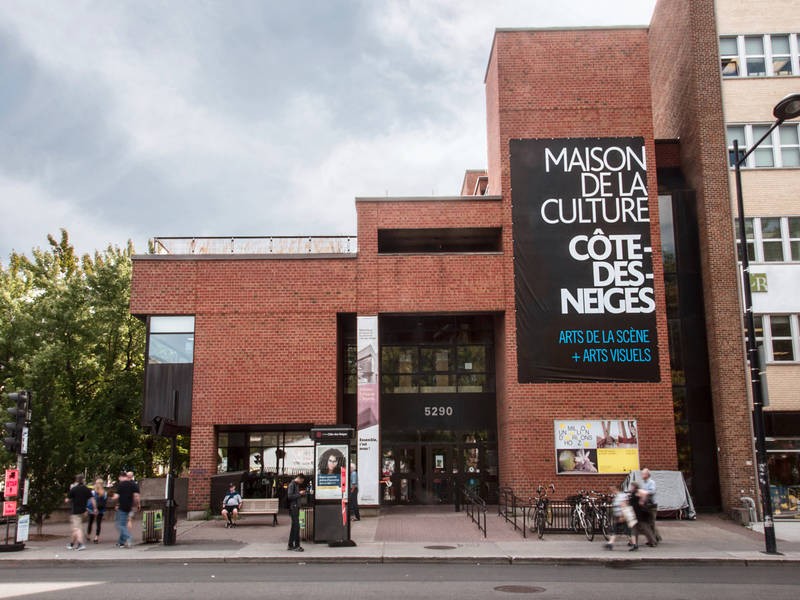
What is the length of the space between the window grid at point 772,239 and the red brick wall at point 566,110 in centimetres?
302

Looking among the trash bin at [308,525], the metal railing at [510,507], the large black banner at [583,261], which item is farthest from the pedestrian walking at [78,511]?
the large black banner at [583,261]

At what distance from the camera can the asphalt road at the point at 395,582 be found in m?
11.6

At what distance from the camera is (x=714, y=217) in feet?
81.5

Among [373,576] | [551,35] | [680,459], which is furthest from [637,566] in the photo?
[551,35]

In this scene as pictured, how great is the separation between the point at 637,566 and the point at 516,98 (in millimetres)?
16237

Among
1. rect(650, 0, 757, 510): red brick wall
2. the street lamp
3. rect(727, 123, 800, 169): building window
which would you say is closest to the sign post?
the street lamp

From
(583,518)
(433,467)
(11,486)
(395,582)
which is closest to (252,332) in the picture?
(433,467)

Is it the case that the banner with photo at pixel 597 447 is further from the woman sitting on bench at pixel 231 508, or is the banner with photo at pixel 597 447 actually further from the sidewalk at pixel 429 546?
the woman sitting on bench at pixel 231 508

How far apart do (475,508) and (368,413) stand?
4.61 m

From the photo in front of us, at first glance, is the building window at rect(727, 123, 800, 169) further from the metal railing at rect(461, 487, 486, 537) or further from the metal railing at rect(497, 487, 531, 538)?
the metal railing at rect(461, 487, 486, 537)

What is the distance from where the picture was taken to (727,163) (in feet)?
81.9

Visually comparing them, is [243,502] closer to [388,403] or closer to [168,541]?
[168,541]

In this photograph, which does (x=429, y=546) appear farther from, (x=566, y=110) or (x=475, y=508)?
(x=566, y=110)

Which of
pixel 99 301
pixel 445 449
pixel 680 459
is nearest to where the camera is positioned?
pixel 680 459
